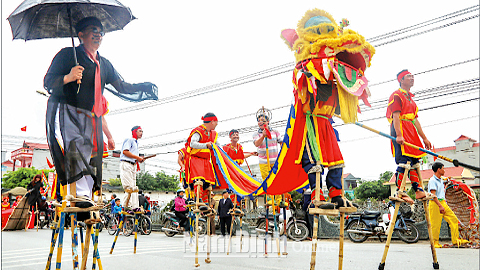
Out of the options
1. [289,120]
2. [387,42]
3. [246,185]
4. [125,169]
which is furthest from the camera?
[387,42]

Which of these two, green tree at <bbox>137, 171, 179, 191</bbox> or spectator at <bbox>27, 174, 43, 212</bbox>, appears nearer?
spectator at <bbox>27, 174, 43, 212</bbox>

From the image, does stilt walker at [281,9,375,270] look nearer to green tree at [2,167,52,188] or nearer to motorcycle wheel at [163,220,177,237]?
motorcycle wheel at [163,220,177,237]

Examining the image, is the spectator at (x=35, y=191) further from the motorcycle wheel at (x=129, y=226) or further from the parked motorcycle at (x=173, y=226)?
the parked motorcycle at (x=173, y=226)

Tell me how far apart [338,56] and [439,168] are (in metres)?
5.03

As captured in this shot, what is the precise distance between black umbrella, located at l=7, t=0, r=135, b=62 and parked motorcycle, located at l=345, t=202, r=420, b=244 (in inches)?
318

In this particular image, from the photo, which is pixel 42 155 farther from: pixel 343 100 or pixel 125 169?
pixel 343 100

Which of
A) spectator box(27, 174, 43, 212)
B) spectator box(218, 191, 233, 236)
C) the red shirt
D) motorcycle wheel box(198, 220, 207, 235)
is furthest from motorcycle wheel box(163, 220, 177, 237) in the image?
the red shirt

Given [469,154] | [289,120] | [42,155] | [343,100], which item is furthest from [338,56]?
[42,155]

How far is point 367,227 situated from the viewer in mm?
9547

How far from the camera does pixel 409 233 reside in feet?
29.3

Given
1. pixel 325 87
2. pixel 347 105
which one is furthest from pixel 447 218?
pixel 325 87

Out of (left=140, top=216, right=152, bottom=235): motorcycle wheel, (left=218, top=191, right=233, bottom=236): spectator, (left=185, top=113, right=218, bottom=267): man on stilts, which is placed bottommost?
(left=140, top=216, right=152, bottom=235): motorcycle wheel

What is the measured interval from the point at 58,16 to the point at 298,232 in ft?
28.8

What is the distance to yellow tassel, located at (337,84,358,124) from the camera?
10.1 ft
